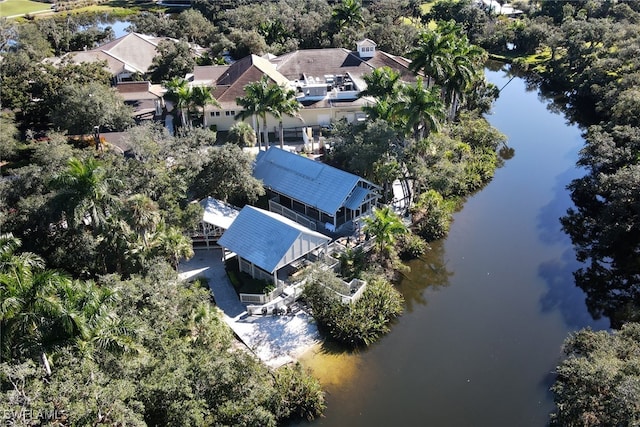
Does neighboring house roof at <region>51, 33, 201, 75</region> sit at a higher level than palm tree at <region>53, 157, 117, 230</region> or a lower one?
lower

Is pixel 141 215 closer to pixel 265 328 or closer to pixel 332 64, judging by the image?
pixel 265 328

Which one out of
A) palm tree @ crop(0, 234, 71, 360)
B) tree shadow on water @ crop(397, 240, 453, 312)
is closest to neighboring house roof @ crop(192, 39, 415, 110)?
tree shadow on water @ crop(397, 240, 453, 312)

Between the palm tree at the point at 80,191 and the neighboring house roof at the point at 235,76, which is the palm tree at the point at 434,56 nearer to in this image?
the neighboring house roof at the point at 235,76

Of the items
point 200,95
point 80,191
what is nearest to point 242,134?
point 200,95

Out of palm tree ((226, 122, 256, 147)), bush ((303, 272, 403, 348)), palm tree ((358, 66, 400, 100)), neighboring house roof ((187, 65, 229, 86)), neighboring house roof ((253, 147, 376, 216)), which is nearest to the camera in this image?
bush ((303, 272, 403, 348))

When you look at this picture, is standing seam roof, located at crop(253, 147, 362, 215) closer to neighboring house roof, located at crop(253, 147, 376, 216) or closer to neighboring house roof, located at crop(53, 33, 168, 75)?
neighboring house roof, located at crop(253, 147, 376, 216)

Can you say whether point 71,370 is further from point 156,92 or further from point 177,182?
point 156,92

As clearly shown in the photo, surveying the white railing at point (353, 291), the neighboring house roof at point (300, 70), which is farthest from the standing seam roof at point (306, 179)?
the neighboring house roof at point (300, 70)
